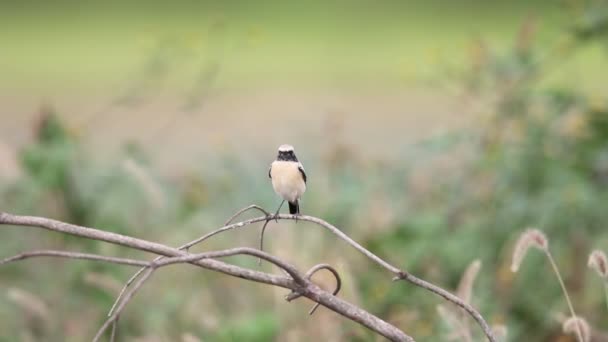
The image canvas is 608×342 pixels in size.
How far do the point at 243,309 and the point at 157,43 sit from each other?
0.98 metres

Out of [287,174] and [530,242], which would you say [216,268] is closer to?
[287,174]

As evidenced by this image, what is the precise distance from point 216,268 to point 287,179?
138 millimetres

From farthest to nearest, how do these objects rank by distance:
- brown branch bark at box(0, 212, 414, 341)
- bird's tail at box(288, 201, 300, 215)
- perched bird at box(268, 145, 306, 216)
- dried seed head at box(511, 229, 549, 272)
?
dried seed head at box(511, 229, 549, 272), bird's tail at box(288, 201, 300, 215), perched bird at box(268, 145, 306, 216), brown branch bark at box(0, 212, 414, 341)

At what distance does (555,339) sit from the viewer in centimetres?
329

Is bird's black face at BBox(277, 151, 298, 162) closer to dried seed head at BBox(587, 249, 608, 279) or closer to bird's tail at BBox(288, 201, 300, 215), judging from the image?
bird's tail at BBox(288, 201, 300, 215)

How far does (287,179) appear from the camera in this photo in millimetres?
990

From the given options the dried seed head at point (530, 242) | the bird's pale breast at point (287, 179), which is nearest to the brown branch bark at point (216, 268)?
the bird's pale breast at point (287, 179)

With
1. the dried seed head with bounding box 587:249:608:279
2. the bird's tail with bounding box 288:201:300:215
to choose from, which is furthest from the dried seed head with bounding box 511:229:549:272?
the bird's tail with bounding box 288:201:300:215

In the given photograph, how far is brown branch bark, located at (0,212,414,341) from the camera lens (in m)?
0.87

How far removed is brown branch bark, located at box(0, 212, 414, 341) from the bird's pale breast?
10 centimetres

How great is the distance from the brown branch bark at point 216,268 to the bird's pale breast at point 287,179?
0.10 meters

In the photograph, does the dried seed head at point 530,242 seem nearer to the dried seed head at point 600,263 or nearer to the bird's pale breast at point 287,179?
the dried seed head at point 600,263

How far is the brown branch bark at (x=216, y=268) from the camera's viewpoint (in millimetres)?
871

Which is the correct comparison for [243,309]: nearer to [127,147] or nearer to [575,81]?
[127,147]
